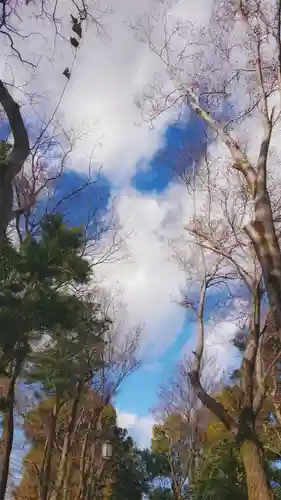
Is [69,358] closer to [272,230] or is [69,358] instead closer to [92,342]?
[92,342]

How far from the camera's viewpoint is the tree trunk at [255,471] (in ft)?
22.6

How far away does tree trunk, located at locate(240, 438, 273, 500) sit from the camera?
6875 mm

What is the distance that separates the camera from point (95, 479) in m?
18.1

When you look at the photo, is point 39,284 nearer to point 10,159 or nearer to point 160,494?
point 10,159

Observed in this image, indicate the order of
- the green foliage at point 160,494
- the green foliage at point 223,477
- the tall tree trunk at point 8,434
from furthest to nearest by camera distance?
the green foliage at point 160,494, the green foliage at point 223,477, the tall tree trunk at point 8,434

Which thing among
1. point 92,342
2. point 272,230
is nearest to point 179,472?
point 92,342

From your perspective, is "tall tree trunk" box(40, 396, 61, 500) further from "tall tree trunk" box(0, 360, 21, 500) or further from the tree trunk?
the tree trunk

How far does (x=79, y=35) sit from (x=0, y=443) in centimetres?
987

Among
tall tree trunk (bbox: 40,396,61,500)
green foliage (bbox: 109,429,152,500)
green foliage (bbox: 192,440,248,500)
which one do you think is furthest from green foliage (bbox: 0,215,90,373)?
green foliage (bbox: 109,429,152,500)

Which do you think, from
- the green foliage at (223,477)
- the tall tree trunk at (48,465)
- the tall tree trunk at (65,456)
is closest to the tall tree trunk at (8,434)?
the tall tree trunk at (48,465)

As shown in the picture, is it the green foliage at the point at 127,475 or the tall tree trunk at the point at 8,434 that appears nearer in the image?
the tall tree trunk at the point at 8,434

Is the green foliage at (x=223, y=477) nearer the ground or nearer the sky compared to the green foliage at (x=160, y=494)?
nearer the ground

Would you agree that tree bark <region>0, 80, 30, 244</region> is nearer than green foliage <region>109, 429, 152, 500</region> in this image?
Yes

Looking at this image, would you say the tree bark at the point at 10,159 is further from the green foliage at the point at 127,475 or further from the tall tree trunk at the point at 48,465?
the green foliage at the point at 127,475
